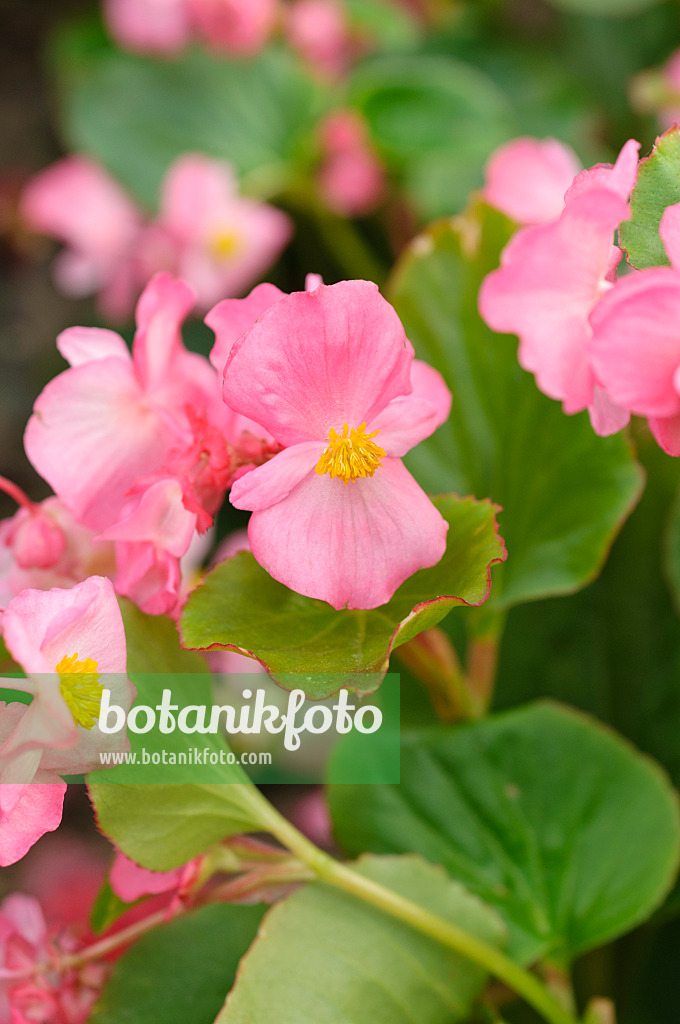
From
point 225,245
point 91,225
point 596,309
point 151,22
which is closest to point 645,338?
point 596,309

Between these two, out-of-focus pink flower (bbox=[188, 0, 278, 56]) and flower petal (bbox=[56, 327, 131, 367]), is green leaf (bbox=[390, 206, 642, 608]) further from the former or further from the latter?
out-of-focus pink flower (bbox=[188, 0, 278, 56])

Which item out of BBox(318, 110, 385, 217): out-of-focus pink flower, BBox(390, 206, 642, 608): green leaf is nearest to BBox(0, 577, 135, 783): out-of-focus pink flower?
BBox(390, 206, 642, 608): green leaf

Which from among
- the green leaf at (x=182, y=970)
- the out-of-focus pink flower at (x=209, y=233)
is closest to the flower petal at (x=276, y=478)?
the green leaf at (x=182, y=970)

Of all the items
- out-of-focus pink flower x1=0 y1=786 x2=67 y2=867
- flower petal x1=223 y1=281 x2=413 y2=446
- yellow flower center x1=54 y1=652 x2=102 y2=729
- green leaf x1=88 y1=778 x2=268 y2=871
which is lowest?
green leaf x1=88 y1=778 x2=268 y2=871

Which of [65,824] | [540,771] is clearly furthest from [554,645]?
[65,824]

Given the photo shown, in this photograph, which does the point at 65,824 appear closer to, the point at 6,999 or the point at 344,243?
the point at 6,999

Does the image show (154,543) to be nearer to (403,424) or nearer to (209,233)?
(403,424)

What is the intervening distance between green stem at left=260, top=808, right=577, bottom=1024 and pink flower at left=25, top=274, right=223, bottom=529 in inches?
5.3

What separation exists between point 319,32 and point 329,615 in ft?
2.84

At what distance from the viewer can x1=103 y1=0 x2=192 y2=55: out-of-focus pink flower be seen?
0.91 meters

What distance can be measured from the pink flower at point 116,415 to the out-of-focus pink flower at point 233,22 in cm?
71

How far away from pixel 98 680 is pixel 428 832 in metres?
0.22

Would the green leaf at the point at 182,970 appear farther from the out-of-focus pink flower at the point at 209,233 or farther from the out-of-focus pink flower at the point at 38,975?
the out-of-focus pink flower at the point at 209,233

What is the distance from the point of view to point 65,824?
84 centimetres
